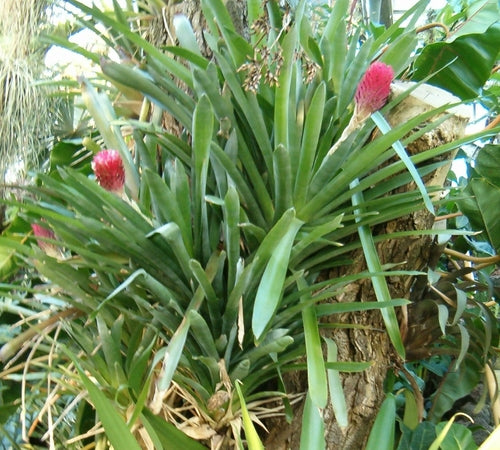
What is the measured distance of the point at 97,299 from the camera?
68 centimetres

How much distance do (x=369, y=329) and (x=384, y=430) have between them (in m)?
0.13

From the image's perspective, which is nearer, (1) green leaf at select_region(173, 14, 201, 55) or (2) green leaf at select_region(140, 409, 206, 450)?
(2) green leaf at select_region(140, 409, 206, 450)

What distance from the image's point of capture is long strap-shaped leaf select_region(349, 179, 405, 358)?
62 cm

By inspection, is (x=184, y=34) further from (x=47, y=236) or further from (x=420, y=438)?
(x=420, y=438)

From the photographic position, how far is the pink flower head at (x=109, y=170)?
587 millimetres

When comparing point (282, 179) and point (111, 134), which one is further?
→ point (111, 134)

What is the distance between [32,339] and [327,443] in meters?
0.42

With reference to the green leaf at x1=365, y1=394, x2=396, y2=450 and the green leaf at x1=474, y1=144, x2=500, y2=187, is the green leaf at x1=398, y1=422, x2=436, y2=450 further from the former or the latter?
the green leaf at x1=474, y1=144, x2=500, y2=187

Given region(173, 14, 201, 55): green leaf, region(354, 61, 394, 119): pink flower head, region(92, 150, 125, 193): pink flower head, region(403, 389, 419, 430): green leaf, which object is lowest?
region(403, 389, 419, 430): green leaf

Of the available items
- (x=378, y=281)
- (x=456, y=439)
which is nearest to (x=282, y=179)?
(x=378, y=281)

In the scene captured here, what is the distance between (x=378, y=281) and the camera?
62 centimetres

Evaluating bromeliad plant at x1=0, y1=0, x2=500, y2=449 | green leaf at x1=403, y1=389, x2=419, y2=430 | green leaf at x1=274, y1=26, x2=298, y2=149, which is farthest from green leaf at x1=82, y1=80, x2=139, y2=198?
green leaf at x1=403, y1=389, x2=419, y2=430

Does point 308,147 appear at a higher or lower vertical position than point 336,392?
higher

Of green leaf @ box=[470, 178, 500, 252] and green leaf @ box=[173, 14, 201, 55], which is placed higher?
green leaf @ box=[173, 14, 201, 55]
